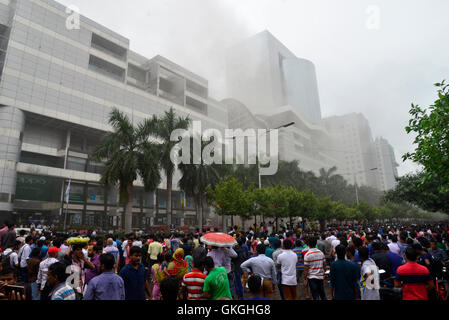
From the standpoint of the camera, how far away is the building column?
31.3 metres

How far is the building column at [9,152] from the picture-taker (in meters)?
A: 31.3

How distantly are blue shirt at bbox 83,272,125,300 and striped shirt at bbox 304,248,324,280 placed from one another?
13.2 feet

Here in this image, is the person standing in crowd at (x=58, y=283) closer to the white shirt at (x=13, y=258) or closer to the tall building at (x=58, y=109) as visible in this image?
the white shirt at (x=13, y=258)

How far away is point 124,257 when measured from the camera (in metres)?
10.6

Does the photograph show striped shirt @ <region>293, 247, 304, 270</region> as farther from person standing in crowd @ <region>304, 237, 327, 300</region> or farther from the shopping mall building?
the shopping mall building

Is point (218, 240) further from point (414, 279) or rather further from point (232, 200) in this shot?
point (232, 200)

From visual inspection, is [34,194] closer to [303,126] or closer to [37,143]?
[37,143]

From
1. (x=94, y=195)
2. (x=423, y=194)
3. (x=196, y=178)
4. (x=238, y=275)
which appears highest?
(x=196, y=178)

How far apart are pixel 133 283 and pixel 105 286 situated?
80cm

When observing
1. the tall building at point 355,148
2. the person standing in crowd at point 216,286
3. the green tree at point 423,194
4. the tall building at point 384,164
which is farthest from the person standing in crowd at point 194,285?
the tall building at point 384,164

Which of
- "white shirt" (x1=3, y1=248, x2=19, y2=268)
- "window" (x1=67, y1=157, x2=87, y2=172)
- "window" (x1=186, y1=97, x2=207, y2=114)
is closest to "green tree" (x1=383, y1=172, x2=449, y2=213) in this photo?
"white shirt" (x1=3, y1=248, x2=19, y2=268)

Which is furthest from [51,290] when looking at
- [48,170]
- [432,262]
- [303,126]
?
[303,126]

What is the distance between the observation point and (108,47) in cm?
4756

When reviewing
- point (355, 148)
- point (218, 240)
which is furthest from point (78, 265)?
point (355, 148)
